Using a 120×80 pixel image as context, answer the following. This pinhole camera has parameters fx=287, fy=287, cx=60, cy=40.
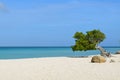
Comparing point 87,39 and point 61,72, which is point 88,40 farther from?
point 61,72

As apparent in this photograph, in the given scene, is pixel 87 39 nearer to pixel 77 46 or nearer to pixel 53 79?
pixel 77 46

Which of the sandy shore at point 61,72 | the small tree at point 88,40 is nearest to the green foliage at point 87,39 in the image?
the small tree at point 88,40

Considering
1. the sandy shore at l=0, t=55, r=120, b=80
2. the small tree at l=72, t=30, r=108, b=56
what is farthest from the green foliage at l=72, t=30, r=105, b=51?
the sandy shore at l=0, t=55, r=120, b=80

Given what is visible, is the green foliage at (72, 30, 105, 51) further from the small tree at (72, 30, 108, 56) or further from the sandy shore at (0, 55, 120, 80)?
the sandy shore at (0, 55, 120, 80)

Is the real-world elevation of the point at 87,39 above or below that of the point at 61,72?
above

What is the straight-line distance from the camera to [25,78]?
17.2 meters

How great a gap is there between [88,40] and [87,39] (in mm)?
240

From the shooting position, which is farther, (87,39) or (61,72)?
(87,39)

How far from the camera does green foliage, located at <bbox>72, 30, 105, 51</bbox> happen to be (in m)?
42.5

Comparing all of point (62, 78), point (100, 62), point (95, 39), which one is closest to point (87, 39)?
point (95, 39)

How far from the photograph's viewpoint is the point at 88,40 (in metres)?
43.3

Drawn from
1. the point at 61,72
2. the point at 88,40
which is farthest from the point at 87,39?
the point at 61,72

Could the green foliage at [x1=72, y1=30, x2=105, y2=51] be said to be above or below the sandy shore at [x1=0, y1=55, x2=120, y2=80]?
above

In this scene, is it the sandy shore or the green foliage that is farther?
the green foliage
